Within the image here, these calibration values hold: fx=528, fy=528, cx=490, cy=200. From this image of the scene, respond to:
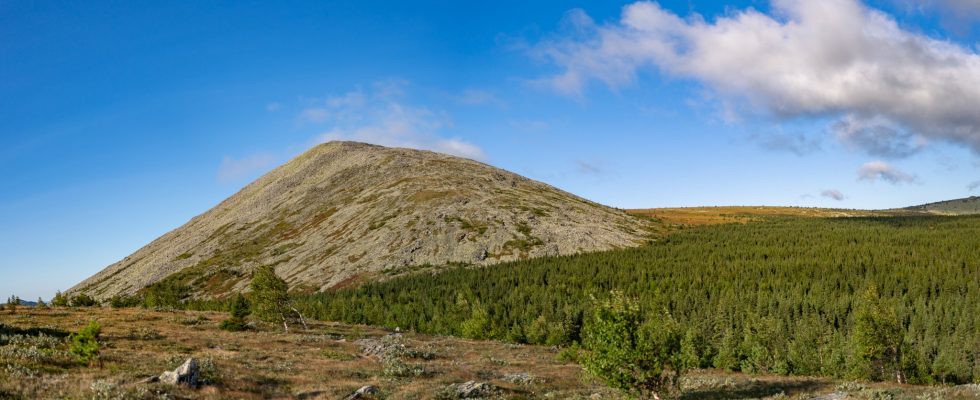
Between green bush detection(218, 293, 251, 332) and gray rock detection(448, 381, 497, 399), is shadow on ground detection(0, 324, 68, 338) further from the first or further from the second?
gray rock detection(448, 381, 497, 399)

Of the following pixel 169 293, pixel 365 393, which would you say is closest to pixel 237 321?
pixel 365 393

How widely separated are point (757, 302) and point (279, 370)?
113 metres

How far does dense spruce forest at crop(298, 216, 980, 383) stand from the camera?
91750mm

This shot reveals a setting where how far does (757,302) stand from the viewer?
412 ft

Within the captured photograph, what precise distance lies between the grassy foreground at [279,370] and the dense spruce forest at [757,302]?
33.2 metres

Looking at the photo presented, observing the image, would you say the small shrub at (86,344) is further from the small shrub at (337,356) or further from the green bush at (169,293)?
the green bush at (169,293)

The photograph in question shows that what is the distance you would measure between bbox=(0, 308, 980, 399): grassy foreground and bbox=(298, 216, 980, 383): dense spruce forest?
109ft

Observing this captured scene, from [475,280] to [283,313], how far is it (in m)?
77.1

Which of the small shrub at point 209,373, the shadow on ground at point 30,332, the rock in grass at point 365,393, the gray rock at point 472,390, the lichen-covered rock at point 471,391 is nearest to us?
the small shrub at point 209,373

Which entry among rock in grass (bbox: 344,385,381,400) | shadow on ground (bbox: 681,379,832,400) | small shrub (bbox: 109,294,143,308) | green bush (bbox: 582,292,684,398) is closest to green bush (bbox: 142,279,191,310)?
small shrub (bbox: 109,294,143,308)

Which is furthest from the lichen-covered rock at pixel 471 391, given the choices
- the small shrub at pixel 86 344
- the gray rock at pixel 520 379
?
the small shrub at pixel 86 344

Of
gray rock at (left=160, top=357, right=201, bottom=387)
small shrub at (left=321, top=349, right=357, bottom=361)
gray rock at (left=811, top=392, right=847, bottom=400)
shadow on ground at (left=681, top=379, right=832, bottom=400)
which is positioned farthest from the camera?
small shrub at (left=321, top=349, right=357, bottom=361)

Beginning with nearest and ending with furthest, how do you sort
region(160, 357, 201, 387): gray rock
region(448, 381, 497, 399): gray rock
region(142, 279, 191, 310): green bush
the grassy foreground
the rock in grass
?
1. the grassy foreground
2. region(160, 357, 201, 387): gray rock
3. the rock in grass
4. region(448, 381, 497, 399): gray rock
5. region(142, 279, 191, 310): green bush

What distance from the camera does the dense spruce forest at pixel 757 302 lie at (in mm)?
91750
